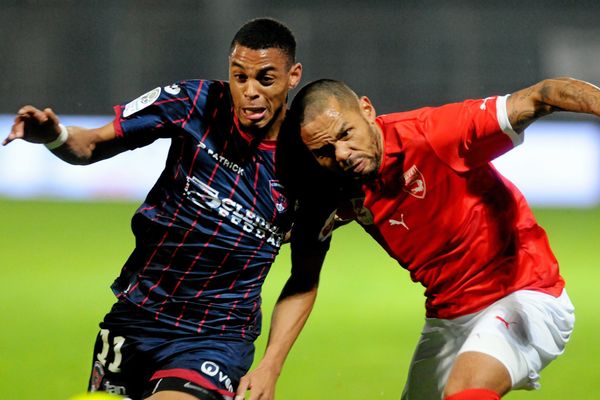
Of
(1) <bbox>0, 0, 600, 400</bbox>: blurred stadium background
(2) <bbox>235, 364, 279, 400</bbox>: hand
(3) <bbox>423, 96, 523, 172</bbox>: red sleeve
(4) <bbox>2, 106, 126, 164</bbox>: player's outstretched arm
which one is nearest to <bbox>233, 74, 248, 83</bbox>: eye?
(4) <bbox>2, 106, 126, 164</bbox>: player's outstretched arm

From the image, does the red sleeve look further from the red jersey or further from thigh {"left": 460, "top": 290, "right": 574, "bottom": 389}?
thigh {"left": 460, "top": 290, "right": 574, "bottom": 389}

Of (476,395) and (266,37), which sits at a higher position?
(266,37)

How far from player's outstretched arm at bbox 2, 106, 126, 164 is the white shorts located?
68.8 inches

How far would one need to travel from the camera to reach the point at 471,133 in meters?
4.32

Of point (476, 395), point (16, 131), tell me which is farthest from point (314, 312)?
point (16, 131)

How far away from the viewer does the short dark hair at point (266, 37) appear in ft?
14.1

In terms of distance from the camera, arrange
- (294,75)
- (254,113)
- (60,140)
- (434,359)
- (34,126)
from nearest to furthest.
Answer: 1. (34,126)
2. (60,140)
3. (254,113)
4. (294,75)
5. (434,359)

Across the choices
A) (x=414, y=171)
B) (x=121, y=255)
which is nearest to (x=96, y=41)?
(x=121, y=255)

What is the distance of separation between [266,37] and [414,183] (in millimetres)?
917

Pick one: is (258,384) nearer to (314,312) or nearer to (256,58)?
(256,58)

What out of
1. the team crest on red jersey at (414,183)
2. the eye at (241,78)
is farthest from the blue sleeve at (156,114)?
the team crest on red jersey at (414,183)

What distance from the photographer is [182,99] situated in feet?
14.4

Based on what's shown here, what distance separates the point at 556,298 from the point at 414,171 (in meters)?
0.88

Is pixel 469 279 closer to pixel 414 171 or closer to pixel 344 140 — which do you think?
pixel 414 171
